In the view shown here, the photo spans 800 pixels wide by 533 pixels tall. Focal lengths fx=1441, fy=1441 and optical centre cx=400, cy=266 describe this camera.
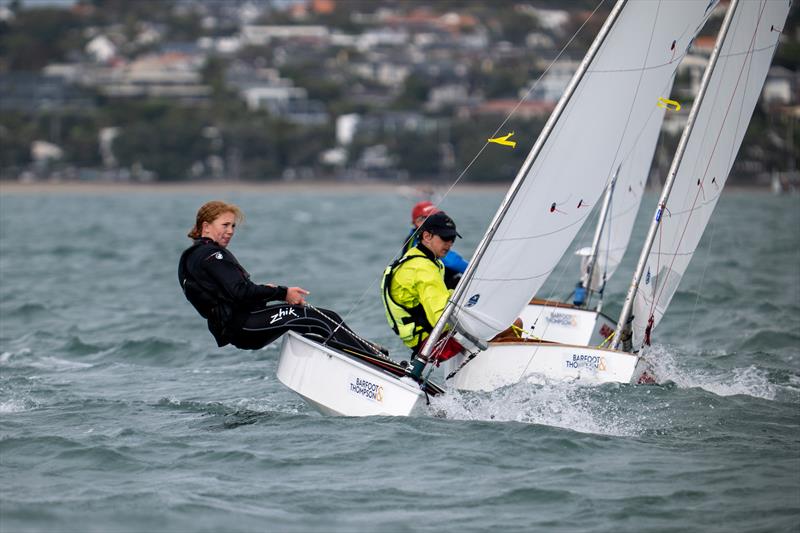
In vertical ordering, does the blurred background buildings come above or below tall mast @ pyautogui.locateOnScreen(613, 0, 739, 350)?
below

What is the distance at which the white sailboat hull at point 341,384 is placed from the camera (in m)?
8.55

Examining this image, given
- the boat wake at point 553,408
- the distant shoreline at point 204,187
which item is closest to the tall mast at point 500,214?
the boat wake at point 553,408

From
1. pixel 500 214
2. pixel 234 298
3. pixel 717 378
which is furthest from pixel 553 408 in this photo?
pixel 717 378

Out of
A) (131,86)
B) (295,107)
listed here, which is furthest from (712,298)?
(131,86)

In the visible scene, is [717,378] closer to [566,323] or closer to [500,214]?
[566,323]

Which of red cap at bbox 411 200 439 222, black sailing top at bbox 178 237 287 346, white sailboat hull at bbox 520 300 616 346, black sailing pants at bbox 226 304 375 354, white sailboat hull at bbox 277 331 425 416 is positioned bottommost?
white sailboat hull at bbox 520 300 616 346

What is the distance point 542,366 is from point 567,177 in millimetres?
1378

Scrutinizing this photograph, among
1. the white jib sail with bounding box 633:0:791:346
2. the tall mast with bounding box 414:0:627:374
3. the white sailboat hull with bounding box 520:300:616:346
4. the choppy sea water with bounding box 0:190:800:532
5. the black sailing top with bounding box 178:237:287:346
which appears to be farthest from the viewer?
the white sailboat hull with bounding box 520:300:616:346

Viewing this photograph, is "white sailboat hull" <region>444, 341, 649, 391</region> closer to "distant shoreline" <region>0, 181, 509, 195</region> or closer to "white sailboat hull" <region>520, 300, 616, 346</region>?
"white sailboat hull" <region>520, 300, 616, 346</region>

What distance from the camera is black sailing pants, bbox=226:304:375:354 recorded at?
8.74 meters

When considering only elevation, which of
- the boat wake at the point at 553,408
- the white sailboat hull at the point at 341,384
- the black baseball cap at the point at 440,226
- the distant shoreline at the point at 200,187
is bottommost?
the distant shoreline at the point at 200,187

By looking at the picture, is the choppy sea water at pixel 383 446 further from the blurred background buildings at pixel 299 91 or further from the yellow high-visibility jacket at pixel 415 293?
the blurred background buildings at pixel 299 91

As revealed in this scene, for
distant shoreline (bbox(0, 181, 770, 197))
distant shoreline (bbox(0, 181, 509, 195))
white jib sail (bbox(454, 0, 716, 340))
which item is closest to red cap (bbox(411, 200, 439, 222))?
white jib sail (bbox(454, 0, 716, 340))

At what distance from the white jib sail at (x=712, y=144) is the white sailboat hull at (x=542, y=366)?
965 millimetres
